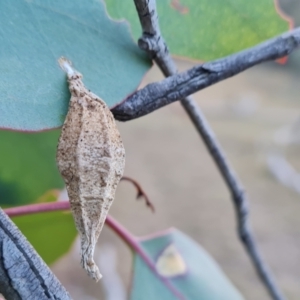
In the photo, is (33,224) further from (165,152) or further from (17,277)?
(165,152)

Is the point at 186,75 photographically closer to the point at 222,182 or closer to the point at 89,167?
the point at 89,167

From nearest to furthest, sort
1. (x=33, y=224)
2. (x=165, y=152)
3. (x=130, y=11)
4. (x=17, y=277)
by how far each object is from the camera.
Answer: (x=17, y=277), (x=130, y=11), (x=33, y=224), (x=165, y=152)

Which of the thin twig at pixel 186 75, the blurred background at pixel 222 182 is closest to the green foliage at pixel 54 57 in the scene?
the thin twig at pixel 186 75

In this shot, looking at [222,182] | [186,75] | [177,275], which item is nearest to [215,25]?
[186,75]

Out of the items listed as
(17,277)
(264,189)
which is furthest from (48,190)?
(264,189)

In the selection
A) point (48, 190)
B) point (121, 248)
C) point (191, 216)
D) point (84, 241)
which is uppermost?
point (84, 241)

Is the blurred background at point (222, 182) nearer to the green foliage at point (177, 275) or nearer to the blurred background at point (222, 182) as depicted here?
the blurred background at point (222, 182)
